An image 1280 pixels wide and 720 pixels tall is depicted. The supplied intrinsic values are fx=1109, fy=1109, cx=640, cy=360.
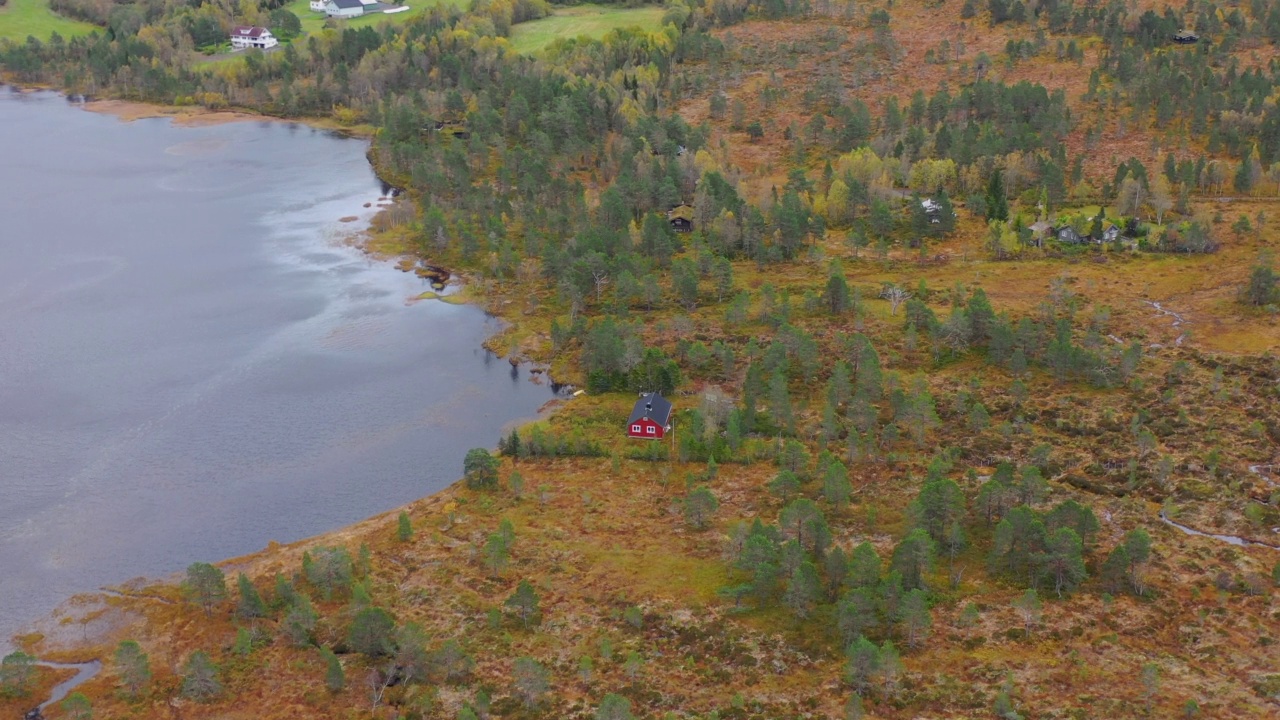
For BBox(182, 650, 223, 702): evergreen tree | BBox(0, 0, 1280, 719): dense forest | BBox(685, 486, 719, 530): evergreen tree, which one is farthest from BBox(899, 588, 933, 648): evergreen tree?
BBox(182, 650, 223, 702): evergreen tree

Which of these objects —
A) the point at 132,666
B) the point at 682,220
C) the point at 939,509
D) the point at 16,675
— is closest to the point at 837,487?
the point at 939,509

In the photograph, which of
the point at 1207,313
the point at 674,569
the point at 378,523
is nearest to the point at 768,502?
the point at 674,569

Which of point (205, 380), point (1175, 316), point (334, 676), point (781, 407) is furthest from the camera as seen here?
point (1175, 316)

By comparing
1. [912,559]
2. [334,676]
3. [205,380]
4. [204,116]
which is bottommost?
[334,676]

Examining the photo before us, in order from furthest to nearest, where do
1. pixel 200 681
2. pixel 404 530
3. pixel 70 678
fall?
pixel 404 530, pixel 70 678, pixel 200 681

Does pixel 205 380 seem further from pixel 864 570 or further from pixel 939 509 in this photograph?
pixel 939 509

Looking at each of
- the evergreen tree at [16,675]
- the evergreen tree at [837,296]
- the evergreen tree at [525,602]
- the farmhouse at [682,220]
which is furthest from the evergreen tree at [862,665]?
the farmhouse at [682,220]

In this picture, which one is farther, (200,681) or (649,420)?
(649,420)
